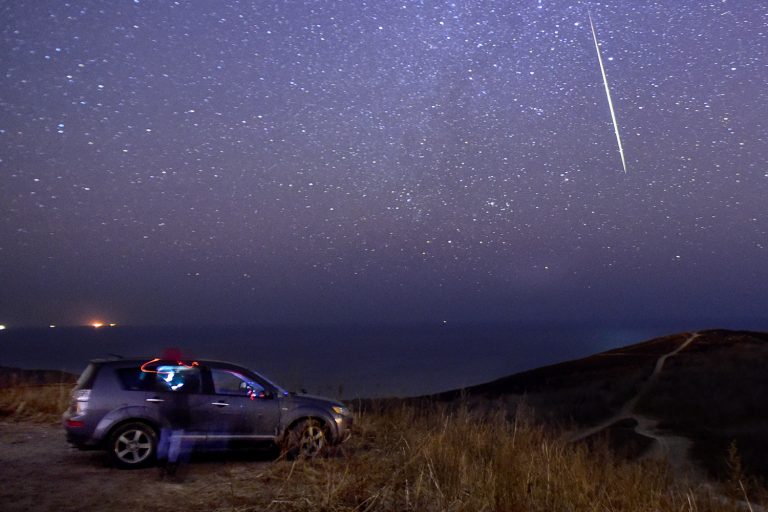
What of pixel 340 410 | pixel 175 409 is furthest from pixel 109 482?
pixel 340 410

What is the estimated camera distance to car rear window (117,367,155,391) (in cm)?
1061

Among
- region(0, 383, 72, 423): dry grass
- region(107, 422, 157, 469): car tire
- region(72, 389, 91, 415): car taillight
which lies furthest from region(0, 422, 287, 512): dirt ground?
A: region(0, 383, 72, 423): dry grass

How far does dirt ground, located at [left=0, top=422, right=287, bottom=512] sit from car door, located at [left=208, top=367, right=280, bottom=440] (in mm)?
446

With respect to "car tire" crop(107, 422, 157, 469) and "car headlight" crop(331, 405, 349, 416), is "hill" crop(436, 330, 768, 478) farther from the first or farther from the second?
"car tire" crop(107, 422, 157, 469)

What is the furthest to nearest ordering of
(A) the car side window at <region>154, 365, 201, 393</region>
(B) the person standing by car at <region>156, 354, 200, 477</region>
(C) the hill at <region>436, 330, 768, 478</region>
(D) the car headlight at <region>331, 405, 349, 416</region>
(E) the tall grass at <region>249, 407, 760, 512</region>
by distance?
(C) the hill at <region>436, 330, 768, 478</region> → (D) the car headlight at <region>331, 405, 349, 416</region> → (A) the car side window at <region>154, 365, 201, 393</region> → (B) the person standing by car at <region>156, 354, 200, 477</region> → (E) the tall grass at <region>249, 407, 760, 512</region>

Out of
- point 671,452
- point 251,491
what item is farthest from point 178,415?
point 671,452

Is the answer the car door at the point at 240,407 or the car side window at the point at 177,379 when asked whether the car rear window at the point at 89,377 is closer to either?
the car side window at the point at 177,379

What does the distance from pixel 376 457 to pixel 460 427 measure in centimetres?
166

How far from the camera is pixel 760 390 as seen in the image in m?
37.4

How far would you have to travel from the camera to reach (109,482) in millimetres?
9125

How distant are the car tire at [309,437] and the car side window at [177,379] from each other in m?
1.66

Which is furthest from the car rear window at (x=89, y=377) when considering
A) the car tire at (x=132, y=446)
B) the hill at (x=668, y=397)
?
the hill at (x=668, y=397)

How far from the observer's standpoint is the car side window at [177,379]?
35.5 feet

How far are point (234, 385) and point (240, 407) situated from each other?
1.32ft
